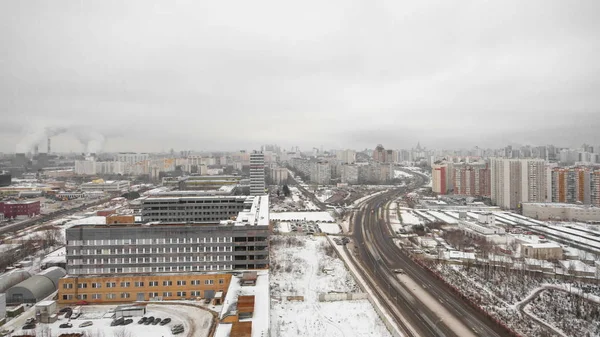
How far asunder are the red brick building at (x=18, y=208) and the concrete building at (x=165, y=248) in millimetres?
17803

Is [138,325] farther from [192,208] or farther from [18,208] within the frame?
[18,208]

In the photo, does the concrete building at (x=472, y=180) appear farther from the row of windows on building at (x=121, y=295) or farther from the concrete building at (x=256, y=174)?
the row of windows on building at (x=121, y=295)

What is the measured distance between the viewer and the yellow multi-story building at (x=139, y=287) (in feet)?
33.4

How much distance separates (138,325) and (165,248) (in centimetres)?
257

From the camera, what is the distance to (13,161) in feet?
171

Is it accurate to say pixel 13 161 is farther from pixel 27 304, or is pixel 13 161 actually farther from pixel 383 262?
pixel 383 262

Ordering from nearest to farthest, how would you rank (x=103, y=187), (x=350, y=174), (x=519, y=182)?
(x=519, y=182)
(x=103, y=187)
(x=350, y=174)

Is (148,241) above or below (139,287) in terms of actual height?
above

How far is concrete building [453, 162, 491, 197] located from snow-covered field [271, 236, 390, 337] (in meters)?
21.5


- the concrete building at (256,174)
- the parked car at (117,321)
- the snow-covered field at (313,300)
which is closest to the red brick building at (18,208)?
the concrete building at (256,174)

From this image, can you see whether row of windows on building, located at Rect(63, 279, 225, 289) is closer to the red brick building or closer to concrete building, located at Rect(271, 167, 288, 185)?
the red brick building

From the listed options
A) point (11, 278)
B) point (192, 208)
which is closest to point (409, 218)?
point (192, 208)

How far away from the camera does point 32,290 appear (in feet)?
33.8

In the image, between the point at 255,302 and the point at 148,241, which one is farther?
the point at 148,241
